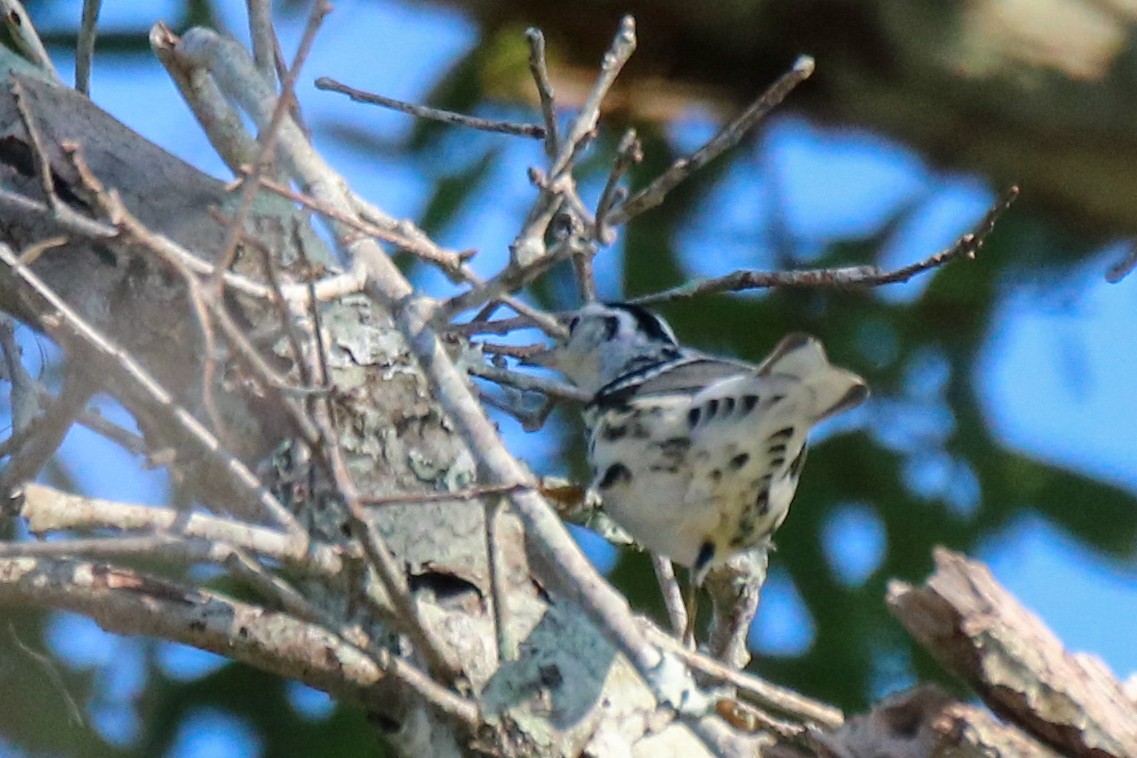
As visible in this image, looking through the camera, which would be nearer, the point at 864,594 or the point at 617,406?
the point at 617,406

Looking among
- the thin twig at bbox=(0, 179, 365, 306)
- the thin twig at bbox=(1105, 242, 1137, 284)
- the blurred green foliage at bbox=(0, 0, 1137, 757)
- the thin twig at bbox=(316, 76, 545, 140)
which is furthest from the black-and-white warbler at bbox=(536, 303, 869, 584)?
the blurred green foliage at bbox=(0, 0, 1137, 757)

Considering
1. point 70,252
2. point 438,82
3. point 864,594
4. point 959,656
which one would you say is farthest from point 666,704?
point 438,82

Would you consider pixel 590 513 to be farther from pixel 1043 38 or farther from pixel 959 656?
pixel 1043 38

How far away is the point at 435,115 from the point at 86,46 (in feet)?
2.53

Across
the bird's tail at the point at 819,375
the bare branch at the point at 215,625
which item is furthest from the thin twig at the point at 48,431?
the bird's tail at the point at 819,375

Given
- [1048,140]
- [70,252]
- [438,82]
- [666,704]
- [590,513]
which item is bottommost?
[666,704]

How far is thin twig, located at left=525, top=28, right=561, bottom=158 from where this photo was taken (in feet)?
8.60

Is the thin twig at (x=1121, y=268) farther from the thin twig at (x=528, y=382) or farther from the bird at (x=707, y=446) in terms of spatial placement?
the thin twig at (x=528, y=382)

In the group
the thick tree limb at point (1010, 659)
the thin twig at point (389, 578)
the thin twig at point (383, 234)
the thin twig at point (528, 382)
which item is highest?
the thin twig at point (528, 382)

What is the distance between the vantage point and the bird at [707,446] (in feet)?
9.61

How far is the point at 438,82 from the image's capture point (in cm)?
554

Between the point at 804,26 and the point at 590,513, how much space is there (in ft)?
7.24

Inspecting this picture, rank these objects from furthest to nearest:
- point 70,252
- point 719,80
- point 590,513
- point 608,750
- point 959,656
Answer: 1. point 719,80
2. point 590,513
3. point 70,252
4. point 608,750
5. point 959,656

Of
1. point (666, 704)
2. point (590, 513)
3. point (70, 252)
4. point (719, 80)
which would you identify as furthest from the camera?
point (719, 80)
